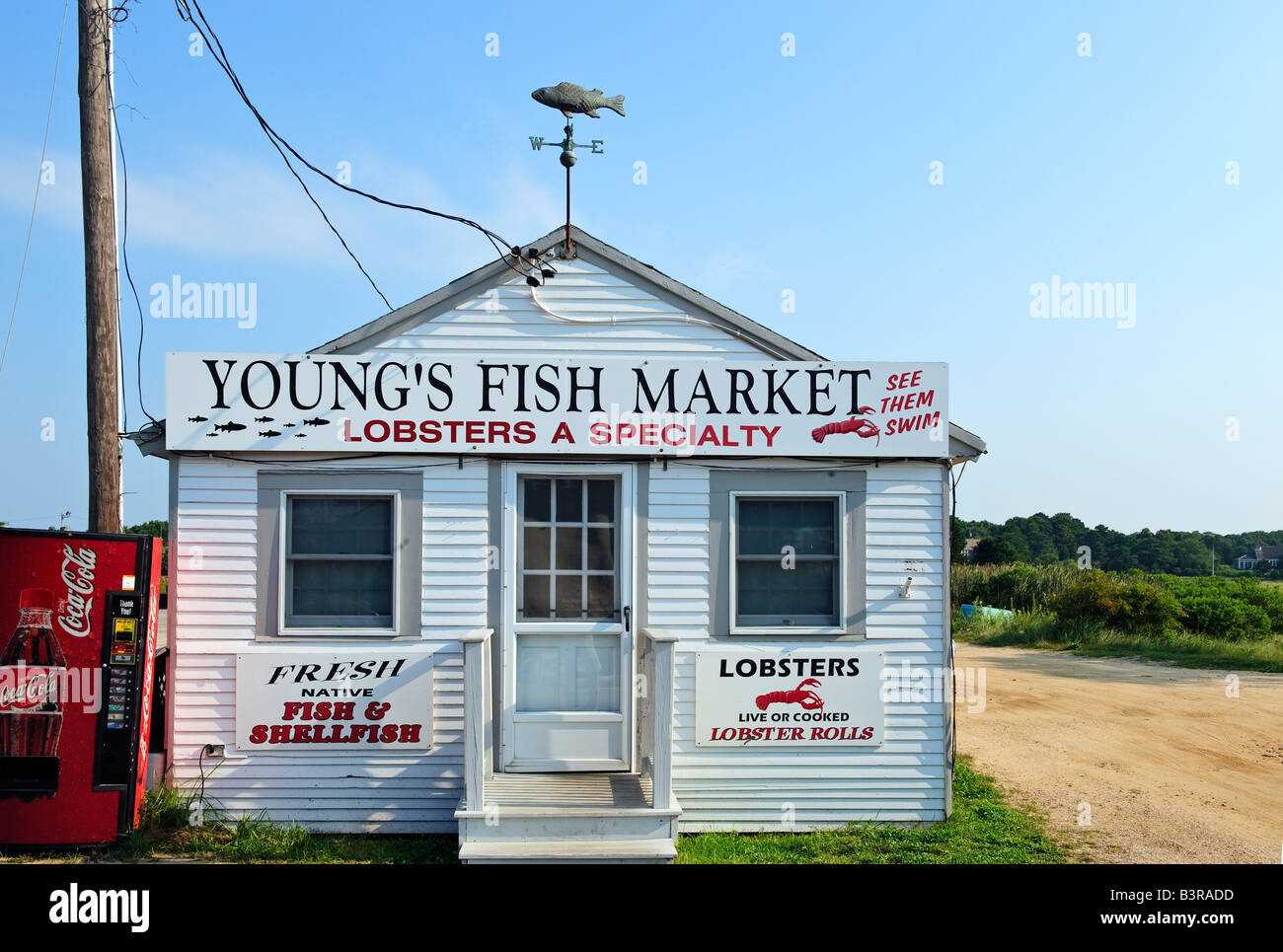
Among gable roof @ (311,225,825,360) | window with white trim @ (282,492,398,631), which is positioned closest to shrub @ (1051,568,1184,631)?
gable roof @ (311,225,825,360)

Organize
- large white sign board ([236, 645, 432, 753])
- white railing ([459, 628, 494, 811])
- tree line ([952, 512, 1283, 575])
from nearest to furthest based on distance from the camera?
white railing ([459, 628, 494, 811]) → large white sign board ([236, 645, 432, 753]) → tree line ([952, 512, 1283, 575])

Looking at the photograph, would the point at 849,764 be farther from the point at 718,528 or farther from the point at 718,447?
the point at 718,447

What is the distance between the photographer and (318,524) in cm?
683

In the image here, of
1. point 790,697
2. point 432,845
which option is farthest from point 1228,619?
point 432,845

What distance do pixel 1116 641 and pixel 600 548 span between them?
17.5m

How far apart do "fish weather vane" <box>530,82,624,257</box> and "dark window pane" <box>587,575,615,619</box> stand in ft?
8.30

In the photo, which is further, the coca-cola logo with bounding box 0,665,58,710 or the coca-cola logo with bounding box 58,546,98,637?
the coca-cola logo with bounding box 58,546,98,637

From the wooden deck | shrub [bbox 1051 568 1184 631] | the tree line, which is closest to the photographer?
the wooden deck

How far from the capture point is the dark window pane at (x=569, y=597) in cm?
681

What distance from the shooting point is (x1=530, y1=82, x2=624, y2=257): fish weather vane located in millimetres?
7047

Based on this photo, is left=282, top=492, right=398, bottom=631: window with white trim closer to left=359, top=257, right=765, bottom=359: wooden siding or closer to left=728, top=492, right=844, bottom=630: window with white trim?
left=359, top=257, right=765, bottom=359: wooden siding

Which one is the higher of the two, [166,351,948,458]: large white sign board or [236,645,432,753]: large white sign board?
[166,351,948,458]: large white sign board
